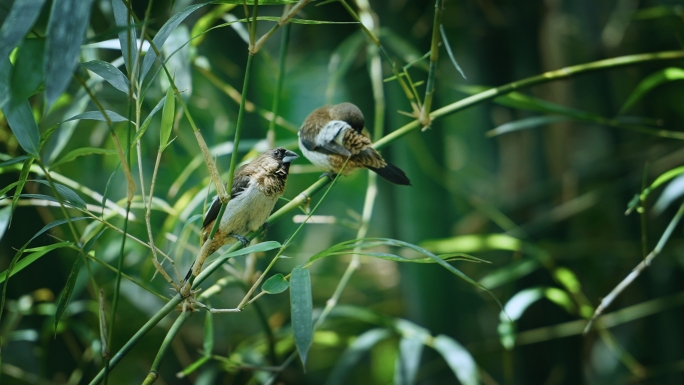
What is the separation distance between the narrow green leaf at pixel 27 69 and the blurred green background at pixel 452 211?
97 centimetres

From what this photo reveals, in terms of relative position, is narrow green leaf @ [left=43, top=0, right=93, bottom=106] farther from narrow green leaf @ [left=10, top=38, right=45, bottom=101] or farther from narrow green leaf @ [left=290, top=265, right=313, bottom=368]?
narrow green leaf @ [left=290, top=265, right=313, bottom=368]

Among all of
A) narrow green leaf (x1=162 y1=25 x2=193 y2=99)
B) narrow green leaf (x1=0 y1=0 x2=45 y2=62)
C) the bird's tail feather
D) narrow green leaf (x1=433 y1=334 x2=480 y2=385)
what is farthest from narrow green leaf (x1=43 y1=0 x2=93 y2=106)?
narrow green leaf (x1=433 y1=334 x2=480 y2=385)

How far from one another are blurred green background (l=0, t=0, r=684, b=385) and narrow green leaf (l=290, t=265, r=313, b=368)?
89 centimetres

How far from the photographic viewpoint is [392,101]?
1992 millimetres

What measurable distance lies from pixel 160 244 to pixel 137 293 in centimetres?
67

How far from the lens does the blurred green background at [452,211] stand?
1.82 metres

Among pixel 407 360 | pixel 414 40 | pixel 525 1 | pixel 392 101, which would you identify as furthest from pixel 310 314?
pixel 525 1

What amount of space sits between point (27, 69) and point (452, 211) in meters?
1.98

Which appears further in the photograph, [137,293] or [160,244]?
[137,293]

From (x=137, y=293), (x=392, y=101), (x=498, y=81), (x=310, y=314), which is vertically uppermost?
(x=498, y=81)

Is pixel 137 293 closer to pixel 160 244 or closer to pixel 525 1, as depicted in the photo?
pixel 160 244

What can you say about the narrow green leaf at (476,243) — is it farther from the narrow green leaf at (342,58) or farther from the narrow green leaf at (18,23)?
the narrow green leaf at (18,23)

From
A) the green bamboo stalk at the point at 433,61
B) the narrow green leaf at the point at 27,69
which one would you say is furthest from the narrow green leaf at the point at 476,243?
the narrow green leaf at the point at 27,69

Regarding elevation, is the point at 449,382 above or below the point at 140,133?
below
